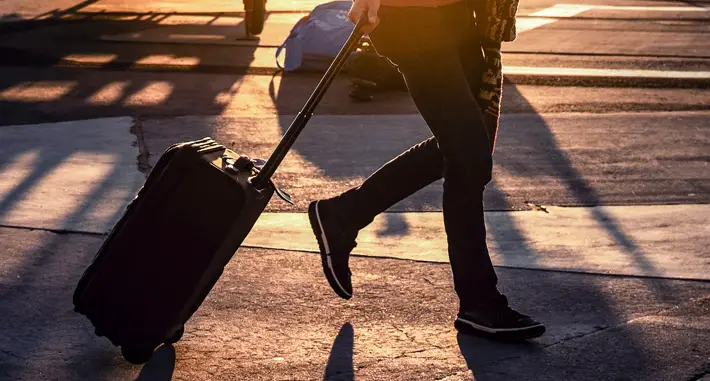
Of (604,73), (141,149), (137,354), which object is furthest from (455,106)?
(604,73)

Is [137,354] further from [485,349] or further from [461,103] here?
[461,103]

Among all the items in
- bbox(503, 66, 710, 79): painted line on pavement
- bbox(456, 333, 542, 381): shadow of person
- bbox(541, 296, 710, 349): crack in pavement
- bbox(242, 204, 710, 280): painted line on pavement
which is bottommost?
bbox(503, 66, 710, 79): painted line on pavement

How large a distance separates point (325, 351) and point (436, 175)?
75 cm

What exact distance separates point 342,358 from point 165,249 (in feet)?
2.29

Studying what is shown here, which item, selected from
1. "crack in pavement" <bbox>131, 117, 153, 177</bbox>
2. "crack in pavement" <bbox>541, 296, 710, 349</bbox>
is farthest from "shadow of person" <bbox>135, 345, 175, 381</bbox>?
"crack in pavement" <bbox>131, 117, 153, 177</bbox>

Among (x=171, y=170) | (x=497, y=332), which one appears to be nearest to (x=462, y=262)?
(x=497, y=332)

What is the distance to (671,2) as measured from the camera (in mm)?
16234

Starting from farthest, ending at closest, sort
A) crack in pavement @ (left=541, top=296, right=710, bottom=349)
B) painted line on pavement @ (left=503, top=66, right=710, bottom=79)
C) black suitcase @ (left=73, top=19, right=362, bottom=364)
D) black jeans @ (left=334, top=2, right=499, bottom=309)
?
painted line on pavement @ (left=503, top=66, right=710, bottom=79)
crack in pavement @ (left=541, top=296, right=710, bottom=349)
black jeans @ (left=334, top=2, right=499, bottom=309)
black suitcase @ (left=73, top=19, right=362, bottom=364)

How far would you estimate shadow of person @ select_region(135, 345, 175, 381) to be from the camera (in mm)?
3936

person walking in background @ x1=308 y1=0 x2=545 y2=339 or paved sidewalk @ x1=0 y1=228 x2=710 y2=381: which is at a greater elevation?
person walking in background @ x1=308 y1=0 x2=545 y2=339

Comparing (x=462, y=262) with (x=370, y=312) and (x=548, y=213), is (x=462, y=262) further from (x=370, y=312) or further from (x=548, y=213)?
(x=548, y=213)

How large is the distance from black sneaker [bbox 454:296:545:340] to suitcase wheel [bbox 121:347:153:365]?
1109 millimetres

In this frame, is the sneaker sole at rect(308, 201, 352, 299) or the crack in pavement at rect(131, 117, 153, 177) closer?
the sneaker sole at rect(308, 201, 352, 299)

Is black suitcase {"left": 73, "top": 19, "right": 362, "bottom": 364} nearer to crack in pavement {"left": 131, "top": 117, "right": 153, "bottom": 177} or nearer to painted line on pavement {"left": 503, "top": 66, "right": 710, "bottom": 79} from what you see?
crack in pavement {"left": 131, "top": 117, "right": 153, "bottom": 177}
